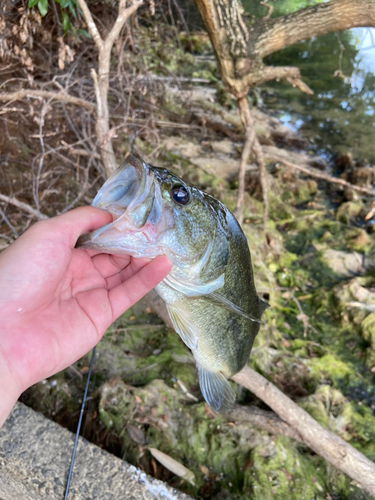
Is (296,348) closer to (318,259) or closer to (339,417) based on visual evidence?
(339,417)

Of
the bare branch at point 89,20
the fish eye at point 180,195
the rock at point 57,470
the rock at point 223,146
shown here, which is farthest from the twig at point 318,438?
the rock at point 223,146

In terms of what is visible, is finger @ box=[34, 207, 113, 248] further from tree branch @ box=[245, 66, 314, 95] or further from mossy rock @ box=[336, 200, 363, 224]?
mossy rock @ box=[336, 200, 363, 224]

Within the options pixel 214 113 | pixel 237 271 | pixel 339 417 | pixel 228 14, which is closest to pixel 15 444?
pixel 237 271

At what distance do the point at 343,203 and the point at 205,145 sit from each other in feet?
8.29

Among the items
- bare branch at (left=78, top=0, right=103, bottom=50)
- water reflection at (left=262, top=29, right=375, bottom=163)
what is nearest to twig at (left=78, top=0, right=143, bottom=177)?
bare branch at (left=78, top=0, right=103, bottom=50)

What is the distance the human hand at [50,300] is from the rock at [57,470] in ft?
2.94

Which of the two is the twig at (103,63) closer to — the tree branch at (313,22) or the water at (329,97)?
the tree branch at (313,22)

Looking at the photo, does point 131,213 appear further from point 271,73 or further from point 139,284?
point 271,73

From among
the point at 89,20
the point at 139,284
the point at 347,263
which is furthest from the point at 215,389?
the point at 347,263

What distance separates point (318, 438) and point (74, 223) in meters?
2.22

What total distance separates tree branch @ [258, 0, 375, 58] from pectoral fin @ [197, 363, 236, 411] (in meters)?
3.06

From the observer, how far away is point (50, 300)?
149cm

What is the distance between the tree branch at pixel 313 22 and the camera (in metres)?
2.91

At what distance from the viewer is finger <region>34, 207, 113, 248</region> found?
55.2 inches
